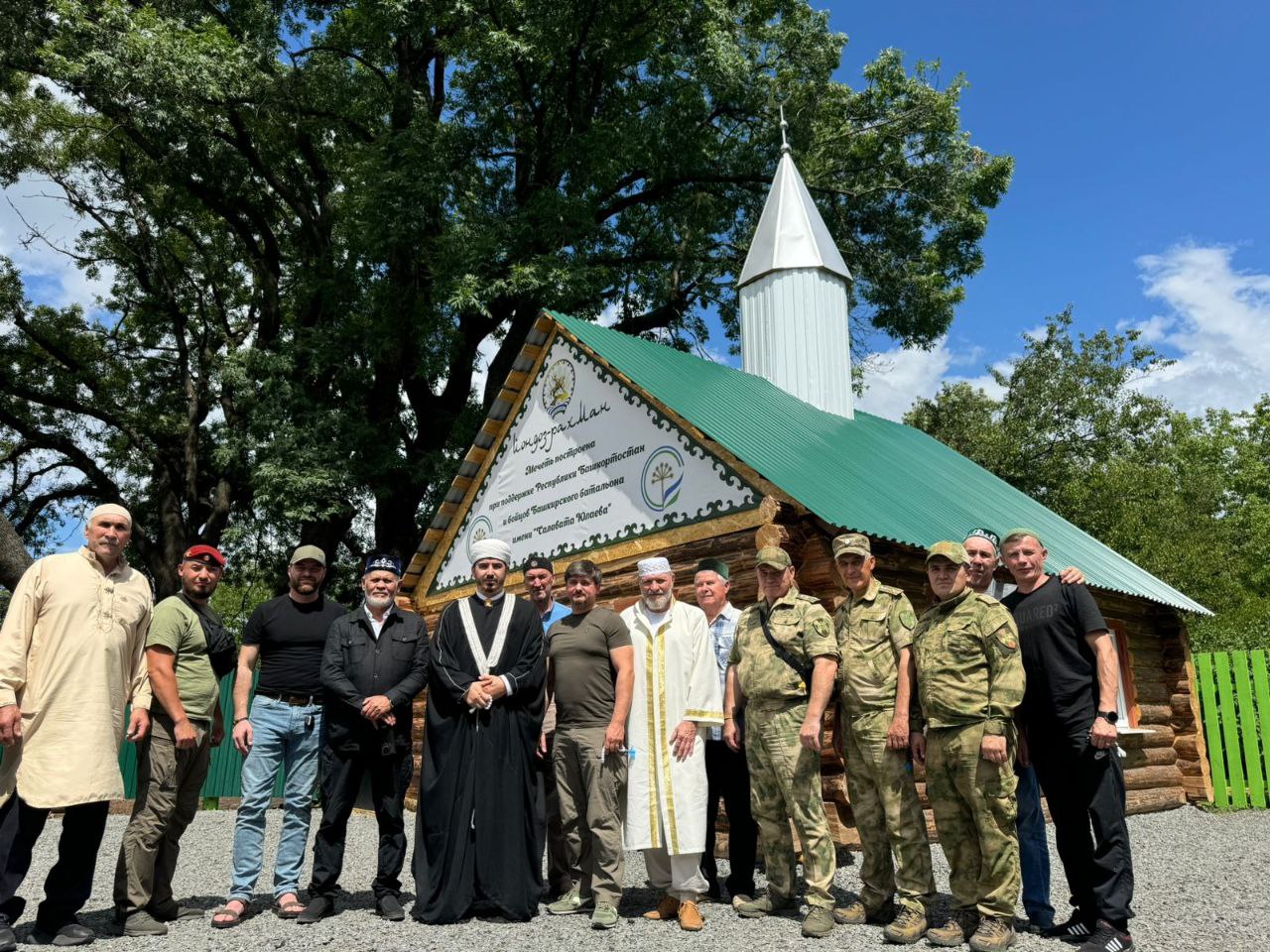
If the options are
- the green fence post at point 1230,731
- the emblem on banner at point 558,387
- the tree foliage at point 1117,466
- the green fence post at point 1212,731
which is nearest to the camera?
the emblem on banner at point 558,387

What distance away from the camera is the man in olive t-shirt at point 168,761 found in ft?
16.1

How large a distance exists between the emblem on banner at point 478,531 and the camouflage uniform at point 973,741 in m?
7.03

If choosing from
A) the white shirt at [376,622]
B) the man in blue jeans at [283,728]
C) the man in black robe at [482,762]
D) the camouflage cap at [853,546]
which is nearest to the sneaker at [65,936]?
the man in blue jeans at [283,728]

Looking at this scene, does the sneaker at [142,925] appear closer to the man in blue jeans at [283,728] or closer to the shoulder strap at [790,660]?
the man in blue jeans at [283,728]

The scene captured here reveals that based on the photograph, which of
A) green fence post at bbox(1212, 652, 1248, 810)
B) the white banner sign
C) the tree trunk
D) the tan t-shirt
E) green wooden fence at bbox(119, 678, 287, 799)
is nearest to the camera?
the tan t-shirt

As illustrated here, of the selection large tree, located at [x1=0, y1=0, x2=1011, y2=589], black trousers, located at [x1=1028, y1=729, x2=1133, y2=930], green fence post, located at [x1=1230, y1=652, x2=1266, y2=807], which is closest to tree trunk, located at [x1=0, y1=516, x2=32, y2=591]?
large tree, located at [x1=0, y1=0, x2=1011, y2=589]

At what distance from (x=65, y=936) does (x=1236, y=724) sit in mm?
12168

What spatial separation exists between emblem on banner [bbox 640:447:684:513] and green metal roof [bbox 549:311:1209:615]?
0.44 metres

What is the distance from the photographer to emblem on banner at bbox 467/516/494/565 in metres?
11.0

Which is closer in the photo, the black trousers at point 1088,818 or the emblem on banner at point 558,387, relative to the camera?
the black trousers at point 1088,818

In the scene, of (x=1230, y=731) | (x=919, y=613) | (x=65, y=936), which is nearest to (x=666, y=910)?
(x=65, y=936)

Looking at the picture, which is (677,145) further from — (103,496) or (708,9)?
(103,496)

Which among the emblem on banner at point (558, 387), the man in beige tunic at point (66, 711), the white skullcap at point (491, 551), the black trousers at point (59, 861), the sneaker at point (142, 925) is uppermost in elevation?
the emblem on banner at point (558, 387)

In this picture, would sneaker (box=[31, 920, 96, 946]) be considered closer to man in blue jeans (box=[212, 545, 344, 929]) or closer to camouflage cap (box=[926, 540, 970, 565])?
man in blue jeans (box=[212, 545, 344, 929])
